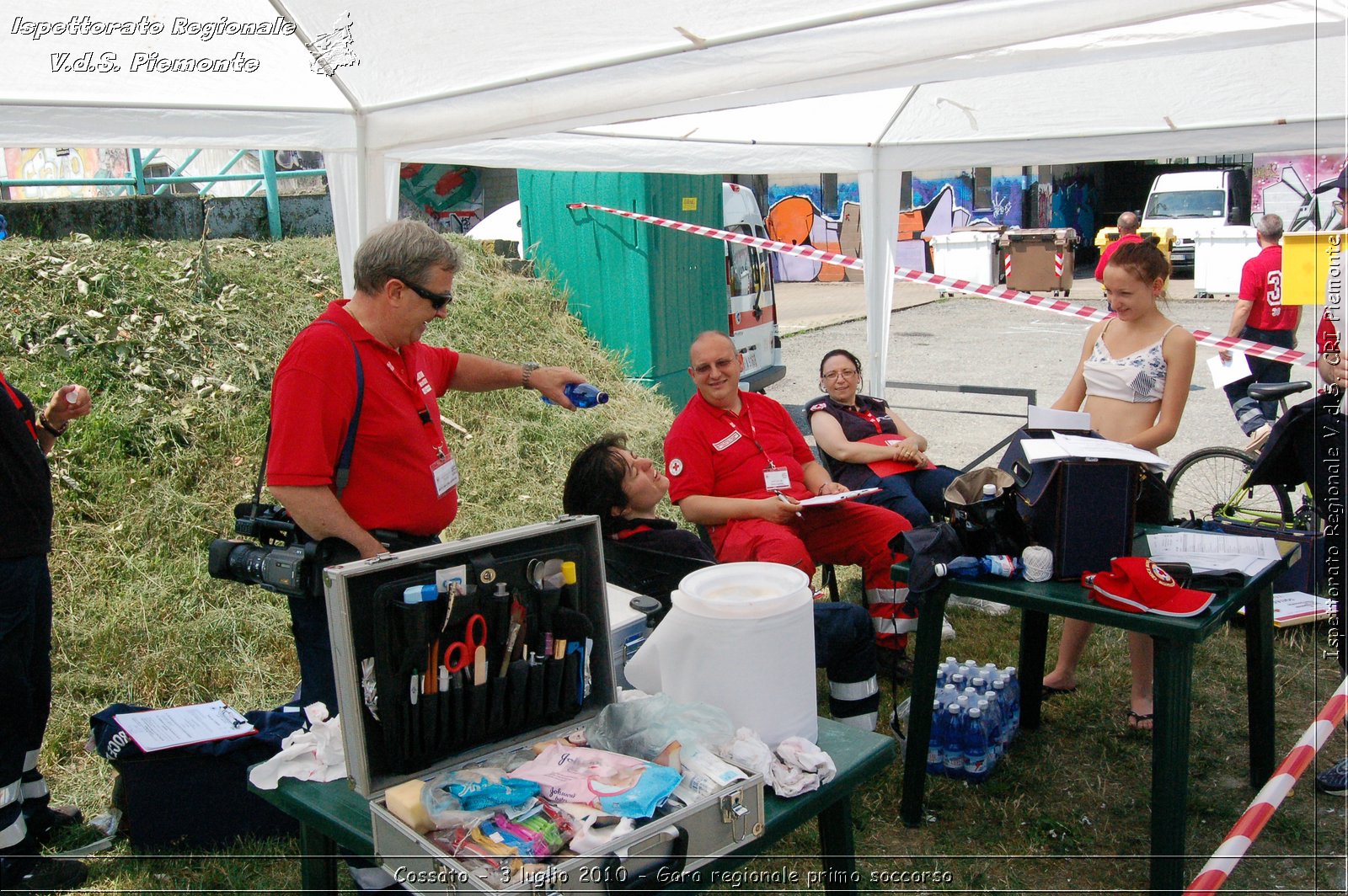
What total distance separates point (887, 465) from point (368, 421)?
9.42ft

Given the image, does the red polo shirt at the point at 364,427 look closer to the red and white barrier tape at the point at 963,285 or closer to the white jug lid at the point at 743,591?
the white jug lid at the point at 743,591

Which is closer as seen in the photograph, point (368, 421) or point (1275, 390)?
point (368, 421)

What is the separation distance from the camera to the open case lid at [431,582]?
65.1 inches

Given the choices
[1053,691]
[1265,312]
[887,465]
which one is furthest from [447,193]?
[1053,691]

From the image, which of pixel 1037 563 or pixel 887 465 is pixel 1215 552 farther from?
pixel 887 465

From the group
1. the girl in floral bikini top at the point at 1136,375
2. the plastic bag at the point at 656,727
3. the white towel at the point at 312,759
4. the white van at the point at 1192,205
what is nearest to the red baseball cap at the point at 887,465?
the girl in floral bikini top at the point at 1136,375

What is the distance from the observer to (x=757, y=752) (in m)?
1.75

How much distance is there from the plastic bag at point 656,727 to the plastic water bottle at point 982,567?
1.32m

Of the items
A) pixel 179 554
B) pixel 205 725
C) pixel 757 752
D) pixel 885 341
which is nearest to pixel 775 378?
pixel 885 341

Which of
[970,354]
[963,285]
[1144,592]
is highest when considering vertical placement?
[963,285]

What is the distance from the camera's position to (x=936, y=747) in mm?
3391

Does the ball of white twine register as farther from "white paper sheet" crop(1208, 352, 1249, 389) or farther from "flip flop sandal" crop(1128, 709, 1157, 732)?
"white paper sheet" crop(1208, 352, 1249, 389)

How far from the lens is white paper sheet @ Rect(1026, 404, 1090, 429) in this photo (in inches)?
132

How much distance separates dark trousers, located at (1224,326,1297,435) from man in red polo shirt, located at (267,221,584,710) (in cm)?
560
